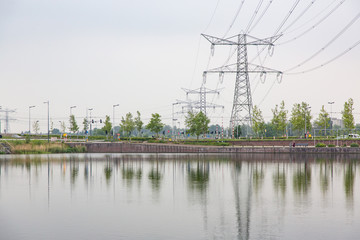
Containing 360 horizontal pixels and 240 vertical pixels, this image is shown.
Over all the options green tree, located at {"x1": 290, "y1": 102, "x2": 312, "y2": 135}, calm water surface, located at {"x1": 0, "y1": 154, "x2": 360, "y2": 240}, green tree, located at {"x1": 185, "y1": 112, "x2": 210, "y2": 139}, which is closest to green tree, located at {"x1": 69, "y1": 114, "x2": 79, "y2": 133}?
green tree, located at {"x1": 185, "y1": 112, "x2": 210, "y2": 139}

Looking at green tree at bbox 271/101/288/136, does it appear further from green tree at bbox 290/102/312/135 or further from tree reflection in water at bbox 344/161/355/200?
tree reflection in water at bbox 344/161/355/200

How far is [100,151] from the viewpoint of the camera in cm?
10525

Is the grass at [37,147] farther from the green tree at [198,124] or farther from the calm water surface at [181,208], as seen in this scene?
the calm water surface at [181,208]

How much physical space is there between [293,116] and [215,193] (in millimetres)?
89235

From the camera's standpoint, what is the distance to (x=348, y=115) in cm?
10312

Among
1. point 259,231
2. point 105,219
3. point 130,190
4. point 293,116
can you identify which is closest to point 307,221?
point 259,231

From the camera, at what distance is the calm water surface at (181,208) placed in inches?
701

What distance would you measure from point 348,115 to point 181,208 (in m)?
88.6

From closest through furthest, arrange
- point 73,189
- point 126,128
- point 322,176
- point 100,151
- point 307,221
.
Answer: point 307,221 < point 73,189 < point 322,176 < point 100,151 < point 126,128

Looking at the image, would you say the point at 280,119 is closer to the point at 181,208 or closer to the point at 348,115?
the point at 348,115

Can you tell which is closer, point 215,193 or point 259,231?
point 259,231

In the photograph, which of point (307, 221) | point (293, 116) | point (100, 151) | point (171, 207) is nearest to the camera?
point (307, 221)

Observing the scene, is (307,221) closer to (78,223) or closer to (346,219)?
(346,219)

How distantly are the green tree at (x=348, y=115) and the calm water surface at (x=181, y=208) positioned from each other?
2700 inches
